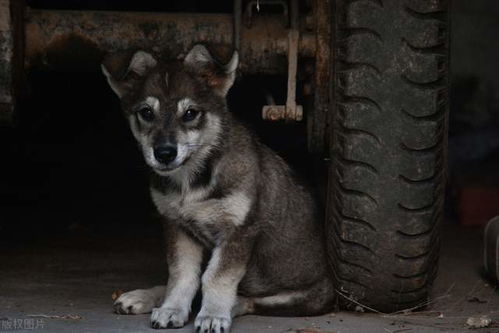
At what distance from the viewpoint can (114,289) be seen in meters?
5.14

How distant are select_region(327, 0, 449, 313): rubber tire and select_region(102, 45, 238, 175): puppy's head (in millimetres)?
544

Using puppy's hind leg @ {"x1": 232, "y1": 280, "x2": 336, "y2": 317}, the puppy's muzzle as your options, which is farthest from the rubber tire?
the puppy's muzzle

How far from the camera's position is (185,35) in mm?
4727

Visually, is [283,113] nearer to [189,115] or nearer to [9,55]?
[189,115]

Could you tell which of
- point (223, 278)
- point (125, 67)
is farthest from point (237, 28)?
point (223, 278)

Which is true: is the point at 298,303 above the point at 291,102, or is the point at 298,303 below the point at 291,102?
below

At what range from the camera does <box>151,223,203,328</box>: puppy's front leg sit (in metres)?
4.59

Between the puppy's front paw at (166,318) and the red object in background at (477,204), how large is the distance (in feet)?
10.2

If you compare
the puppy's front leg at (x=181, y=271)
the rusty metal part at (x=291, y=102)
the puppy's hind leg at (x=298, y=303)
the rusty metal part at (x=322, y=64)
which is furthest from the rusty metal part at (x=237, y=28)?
the puppy's hind leg at (x=298, y=303)

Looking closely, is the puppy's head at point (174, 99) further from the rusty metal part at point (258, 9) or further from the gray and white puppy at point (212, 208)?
the rusty metal part at point (258, 9)

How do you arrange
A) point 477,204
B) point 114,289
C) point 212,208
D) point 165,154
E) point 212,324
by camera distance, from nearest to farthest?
point 212,324 < point 165,154 < point 212,208 < point 114,289 < point 477,204

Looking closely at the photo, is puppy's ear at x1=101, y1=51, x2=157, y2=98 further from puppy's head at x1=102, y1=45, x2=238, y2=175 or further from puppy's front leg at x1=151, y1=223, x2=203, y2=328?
puppy's front leg at x1=151, y1=223, x2=203, y2=328

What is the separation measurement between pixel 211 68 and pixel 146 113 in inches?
13.8

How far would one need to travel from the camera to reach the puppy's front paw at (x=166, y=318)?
441 centimetres
